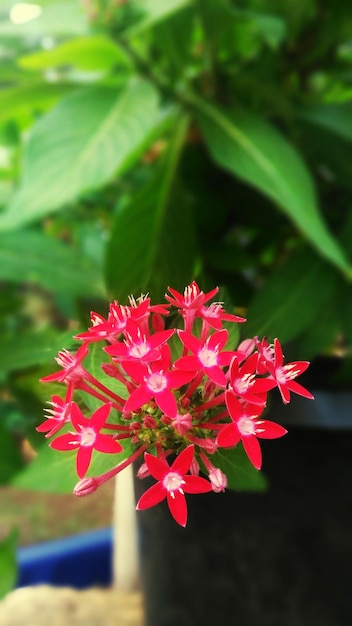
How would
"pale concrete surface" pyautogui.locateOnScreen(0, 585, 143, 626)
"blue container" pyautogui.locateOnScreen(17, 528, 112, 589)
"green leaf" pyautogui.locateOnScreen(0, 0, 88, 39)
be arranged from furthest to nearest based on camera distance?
"green leaf" pyautogui.locateOnScreen(0, 0, 88, 39)
"blue container" pyautogui.locateOnScreen(17, 528, 112, 589)
"pale concrete surface" pyautogui.locateOnScreen(0, 585, 143, 626)

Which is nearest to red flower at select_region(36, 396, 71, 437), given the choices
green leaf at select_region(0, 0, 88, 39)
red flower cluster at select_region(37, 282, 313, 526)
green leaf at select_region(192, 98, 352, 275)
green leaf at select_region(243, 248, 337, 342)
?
red flower cluster at select_region(37, 282, 313, 526)

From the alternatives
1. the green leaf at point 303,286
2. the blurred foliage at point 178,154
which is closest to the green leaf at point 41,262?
the blurred foliage at point 178,154

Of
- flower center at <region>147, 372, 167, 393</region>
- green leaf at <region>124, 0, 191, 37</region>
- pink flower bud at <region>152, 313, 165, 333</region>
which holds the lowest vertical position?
flower center at <region>147, 372, 167, 393</region>

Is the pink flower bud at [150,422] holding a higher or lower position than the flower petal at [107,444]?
higher

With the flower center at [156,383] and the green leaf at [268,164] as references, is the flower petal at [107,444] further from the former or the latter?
the green leaf at [268,164]

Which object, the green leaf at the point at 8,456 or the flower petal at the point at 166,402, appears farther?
the green leaf at the point at 8,456

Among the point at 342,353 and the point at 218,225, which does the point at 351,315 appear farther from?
the point at 218,225

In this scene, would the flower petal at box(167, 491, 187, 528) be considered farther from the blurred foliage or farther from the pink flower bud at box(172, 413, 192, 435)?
the blurred foliage

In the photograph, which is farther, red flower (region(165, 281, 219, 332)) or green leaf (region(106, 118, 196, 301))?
green leaf (region(106, 118, 196, 301))

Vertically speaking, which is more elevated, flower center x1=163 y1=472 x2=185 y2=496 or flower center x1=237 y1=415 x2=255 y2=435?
flower center x1=237 y1=415 x2=255 y2=435

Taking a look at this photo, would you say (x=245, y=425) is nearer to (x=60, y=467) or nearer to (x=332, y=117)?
(x=60, y=467)

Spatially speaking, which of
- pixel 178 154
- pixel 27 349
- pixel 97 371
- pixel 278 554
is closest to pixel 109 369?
pixel 97 371
